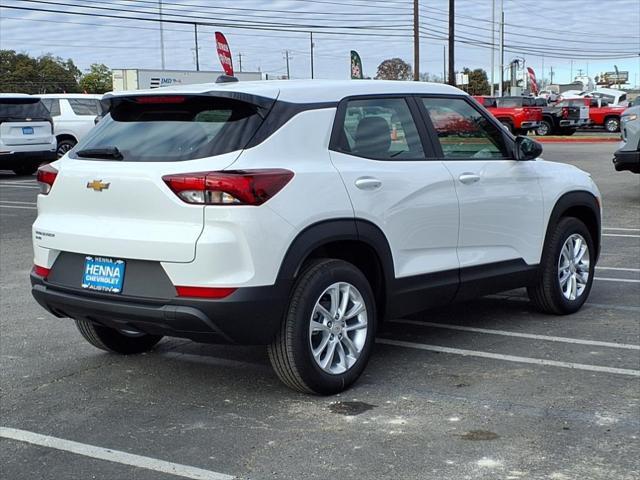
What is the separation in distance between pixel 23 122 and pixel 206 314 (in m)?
16.8

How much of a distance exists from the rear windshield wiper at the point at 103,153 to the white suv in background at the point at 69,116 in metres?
17.9

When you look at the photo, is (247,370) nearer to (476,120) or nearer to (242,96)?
(242,96)

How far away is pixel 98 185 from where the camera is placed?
4781 mm

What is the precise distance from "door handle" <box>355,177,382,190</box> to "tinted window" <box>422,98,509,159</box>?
32.2 inches

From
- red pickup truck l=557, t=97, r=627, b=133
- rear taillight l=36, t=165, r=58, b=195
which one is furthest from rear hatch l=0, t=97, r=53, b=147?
red pickup truck l=557, t=97, r=627, b=133

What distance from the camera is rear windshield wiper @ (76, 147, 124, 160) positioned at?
192 inches

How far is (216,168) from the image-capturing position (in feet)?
14.6

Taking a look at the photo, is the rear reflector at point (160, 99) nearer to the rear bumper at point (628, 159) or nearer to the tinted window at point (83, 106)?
the rear bumper at point (628, 159)

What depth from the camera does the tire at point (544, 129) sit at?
3859 cm

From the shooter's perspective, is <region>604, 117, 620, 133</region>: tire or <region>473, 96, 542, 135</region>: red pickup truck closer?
<region>473, 96, 542, 135</region>: red pickup truck

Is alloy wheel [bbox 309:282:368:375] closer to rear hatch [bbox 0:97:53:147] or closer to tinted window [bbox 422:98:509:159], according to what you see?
tinted window [bbox 422:98:509:159]

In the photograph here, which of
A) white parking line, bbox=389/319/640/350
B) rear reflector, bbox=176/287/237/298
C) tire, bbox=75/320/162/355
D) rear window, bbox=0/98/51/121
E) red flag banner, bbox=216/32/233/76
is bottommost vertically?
white parking line, bbox=389/319/640/350

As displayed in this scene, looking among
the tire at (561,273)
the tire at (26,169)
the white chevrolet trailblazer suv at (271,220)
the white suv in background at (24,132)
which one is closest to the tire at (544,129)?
the tire at (26,169)

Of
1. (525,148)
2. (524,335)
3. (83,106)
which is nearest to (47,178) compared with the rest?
(525,148)
